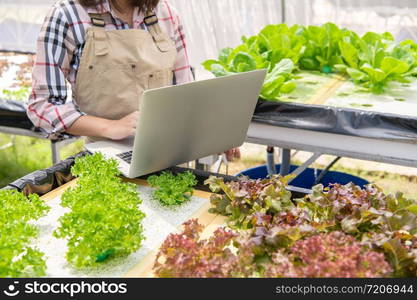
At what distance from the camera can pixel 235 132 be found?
1.74m

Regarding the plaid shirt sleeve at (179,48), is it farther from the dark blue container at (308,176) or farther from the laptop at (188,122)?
the dark blue container at (308,176)

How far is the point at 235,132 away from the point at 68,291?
2.82 ft

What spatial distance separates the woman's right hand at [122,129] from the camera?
6.10 feet

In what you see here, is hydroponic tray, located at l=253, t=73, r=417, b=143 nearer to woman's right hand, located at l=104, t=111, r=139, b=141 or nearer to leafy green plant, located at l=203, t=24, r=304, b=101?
leafy green plant, located at l=203, t=24, r=304, b=101

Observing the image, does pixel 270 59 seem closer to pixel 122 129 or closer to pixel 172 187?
pixel 122 129

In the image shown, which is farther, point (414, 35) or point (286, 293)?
point (414, 35)

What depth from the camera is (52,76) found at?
197 cm

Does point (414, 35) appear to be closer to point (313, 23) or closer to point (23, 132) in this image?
point (313, 23)

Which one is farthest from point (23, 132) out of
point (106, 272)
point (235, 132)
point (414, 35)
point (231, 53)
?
point (414, 35)

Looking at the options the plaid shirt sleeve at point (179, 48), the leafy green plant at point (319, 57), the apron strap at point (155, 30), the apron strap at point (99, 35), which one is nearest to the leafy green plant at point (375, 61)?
the leafy green plant at point (319, 57)

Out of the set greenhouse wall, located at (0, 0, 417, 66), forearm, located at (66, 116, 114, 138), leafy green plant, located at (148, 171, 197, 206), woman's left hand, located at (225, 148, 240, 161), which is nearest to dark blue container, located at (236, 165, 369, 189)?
woman's left hand, located at (225, 148, 240, 161)

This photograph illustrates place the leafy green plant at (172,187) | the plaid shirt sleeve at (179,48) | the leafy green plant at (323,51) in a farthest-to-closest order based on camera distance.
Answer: the leafy green plant at (323,51) → the plaid shirt sleeve at (179,48) → the leafy green plant at (172,187)

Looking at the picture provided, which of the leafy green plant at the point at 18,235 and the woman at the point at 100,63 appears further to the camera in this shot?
the woman at the point at 100,63

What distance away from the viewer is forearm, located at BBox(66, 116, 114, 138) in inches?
76.4
